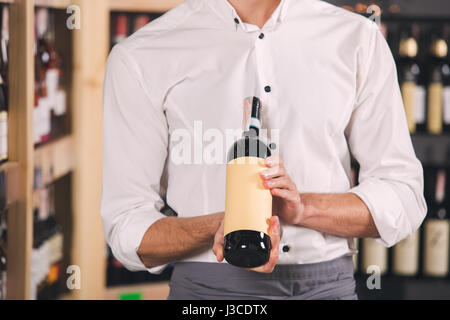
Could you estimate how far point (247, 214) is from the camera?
84cm

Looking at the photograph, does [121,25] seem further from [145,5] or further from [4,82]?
[4,82]

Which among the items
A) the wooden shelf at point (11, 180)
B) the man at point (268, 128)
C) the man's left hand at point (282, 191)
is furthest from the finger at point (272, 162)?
the wooden shelf at point (11, 180)

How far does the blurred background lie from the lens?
1431mm

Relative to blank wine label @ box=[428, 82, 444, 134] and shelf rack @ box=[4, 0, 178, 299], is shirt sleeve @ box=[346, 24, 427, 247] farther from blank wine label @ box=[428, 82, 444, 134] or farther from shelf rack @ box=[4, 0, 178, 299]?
blank wine label @ box=[428, 82, 444, 134]

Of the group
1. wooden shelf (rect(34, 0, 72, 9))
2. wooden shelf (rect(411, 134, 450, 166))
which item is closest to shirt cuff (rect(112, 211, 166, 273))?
wooden shelf (rect(34, 0, 72, 9))

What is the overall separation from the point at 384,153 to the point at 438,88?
1.24m

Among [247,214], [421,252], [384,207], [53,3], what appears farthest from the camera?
[421,252]

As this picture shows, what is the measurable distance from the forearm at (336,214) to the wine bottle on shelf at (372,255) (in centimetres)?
121

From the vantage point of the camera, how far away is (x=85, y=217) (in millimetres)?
1938

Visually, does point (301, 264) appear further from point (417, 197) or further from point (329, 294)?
point (417, 197)

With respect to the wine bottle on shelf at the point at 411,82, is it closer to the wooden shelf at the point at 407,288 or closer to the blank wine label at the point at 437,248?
the blank wine label at the point at 437,248

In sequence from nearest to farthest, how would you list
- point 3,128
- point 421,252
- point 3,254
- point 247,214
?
point 247,214, point 3,128, point 3,254, point 421,252

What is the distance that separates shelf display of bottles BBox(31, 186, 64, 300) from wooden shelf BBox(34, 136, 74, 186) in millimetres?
65

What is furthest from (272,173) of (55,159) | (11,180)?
(55,159)
